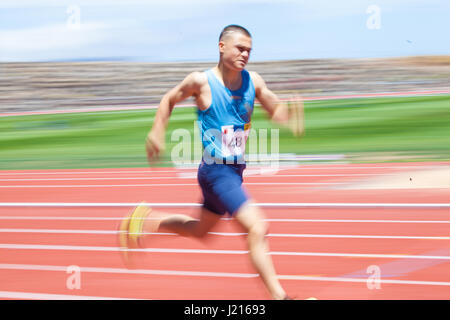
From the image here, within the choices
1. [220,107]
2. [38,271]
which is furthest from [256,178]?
[220,107]

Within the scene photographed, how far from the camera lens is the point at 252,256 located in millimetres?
4168

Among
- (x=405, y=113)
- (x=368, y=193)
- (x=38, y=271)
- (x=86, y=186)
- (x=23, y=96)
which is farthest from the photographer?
(x=23, y=96)

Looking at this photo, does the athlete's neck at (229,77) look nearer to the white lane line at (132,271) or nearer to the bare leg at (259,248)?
the bare leg at (259,248)

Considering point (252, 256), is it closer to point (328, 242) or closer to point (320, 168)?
point (328, 242)

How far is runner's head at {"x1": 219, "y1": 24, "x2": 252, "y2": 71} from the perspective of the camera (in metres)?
4.41

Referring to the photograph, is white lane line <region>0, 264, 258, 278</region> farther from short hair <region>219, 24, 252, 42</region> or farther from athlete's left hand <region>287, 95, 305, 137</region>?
short hair <region>219, 24, 252, 42</region>

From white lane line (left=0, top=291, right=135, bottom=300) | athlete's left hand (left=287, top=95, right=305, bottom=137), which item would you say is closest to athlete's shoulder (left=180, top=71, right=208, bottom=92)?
athlete's left hand (left=287, top=95, right=305, bottom=137)

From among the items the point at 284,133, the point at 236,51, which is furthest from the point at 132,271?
the point at 284,133

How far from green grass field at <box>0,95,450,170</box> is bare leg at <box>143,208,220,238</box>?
9723 mm

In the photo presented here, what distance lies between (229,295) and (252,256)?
2.40 ft

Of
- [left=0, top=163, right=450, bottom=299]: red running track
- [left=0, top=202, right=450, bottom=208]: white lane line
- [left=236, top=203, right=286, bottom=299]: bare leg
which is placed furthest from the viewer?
[left=0, top=202, right=450, bottom=208]: white lane line

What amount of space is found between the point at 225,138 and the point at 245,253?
1736mm

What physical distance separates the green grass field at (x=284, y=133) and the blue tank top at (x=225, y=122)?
34.3 ft

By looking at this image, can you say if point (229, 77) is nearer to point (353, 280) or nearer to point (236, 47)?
point (236, 47)
